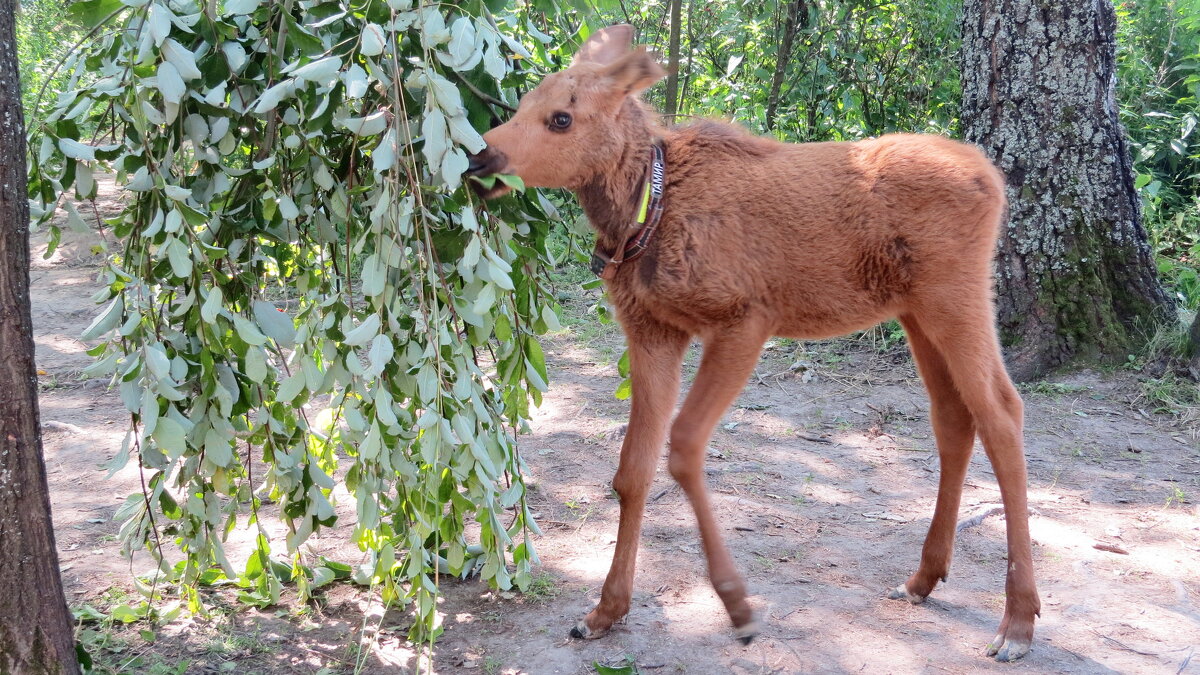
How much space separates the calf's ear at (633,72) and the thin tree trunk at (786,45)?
223 inches

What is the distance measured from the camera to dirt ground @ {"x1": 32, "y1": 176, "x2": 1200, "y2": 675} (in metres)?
3.51

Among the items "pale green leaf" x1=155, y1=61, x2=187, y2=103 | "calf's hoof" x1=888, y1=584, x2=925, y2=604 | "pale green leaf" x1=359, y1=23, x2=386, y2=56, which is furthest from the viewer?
"calf's hoof" x1=888, y1=584, x2=925, y2=604

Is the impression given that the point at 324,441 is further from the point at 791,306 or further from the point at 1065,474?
the point at 1065,474

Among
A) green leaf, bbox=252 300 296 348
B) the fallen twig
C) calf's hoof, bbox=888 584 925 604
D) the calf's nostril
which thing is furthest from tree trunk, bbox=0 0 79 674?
the fallen twig

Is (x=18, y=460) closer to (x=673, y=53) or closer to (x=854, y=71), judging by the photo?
(x=673, y=53)

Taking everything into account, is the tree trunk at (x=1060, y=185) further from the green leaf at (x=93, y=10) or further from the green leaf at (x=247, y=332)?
the green leaf at (x=93, y=10)

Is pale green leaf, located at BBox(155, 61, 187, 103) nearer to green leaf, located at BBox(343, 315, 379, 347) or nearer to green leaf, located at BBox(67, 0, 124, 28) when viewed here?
green leaf, located at BBox(67, 0, 124, 28)

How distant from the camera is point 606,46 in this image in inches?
147

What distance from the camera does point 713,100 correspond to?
9602 mm

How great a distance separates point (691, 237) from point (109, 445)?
388 centimetres

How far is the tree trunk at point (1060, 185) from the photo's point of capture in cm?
621

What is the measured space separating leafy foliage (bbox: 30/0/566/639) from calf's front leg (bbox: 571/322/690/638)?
14.7 inches

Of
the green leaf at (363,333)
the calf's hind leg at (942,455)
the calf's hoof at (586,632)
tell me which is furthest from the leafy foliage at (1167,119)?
the green leaf at (363,333)

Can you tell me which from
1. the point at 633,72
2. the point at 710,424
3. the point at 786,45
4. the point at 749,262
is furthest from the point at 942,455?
the point at 786,45
